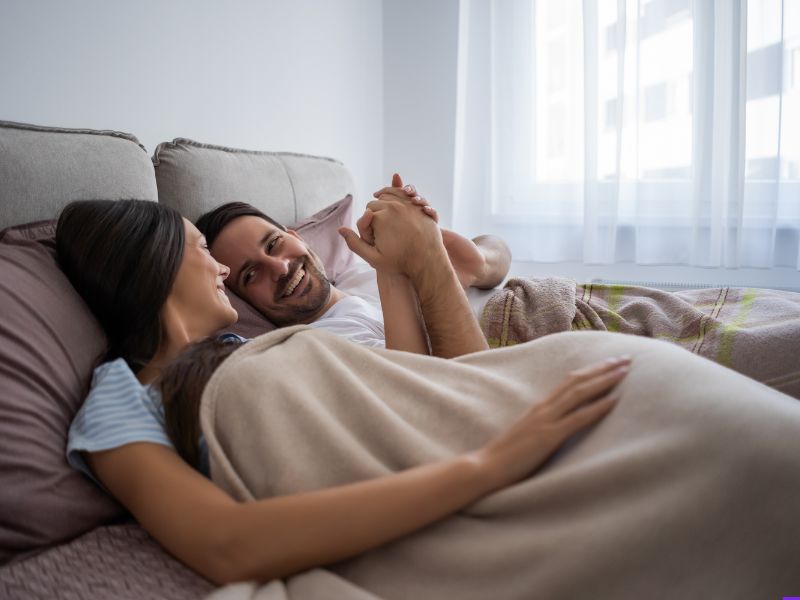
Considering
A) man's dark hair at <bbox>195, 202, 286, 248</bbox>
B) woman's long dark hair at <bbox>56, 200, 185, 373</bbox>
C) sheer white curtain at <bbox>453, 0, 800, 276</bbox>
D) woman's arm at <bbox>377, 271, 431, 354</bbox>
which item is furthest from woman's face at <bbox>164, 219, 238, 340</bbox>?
sheer white curtain at <bbox>453, 0, 800, 276</bbox>

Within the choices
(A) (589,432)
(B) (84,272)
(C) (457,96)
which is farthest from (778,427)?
(C) (457,96)

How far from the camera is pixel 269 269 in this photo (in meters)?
1.55

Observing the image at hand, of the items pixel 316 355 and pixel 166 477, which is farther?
pixel 316 355

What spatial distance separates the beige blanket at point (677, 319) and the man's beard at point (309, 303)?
0.41 metres

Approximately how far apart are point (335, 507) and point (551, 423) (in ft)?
0.88

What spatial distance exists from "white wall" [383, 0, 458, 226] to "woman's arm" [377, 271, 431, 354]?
1782mm

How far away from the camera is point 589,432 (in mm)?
776

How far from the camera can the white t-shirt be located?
4.92ft

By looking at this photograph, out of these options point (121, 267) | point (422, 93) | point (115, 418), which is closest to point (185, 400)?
point (115, 418)

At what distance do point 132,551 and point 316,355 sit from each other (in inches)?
13.3

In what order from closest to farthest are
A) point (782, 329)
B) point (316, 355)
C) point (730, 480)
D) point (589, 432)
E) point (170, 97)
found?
point (730, 480), point (589, 432), point (316, 355), point (782, 329), point (170, 97)

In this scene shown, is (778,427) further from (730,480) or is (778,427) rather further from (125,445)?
(125,445)

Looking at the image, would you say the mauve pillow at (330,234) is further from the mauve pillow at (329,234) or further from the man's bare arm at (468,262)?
the man's bare arm at (468,262)

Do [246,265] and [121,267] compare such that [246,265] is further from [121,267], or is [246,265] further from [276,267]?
[121,267]
